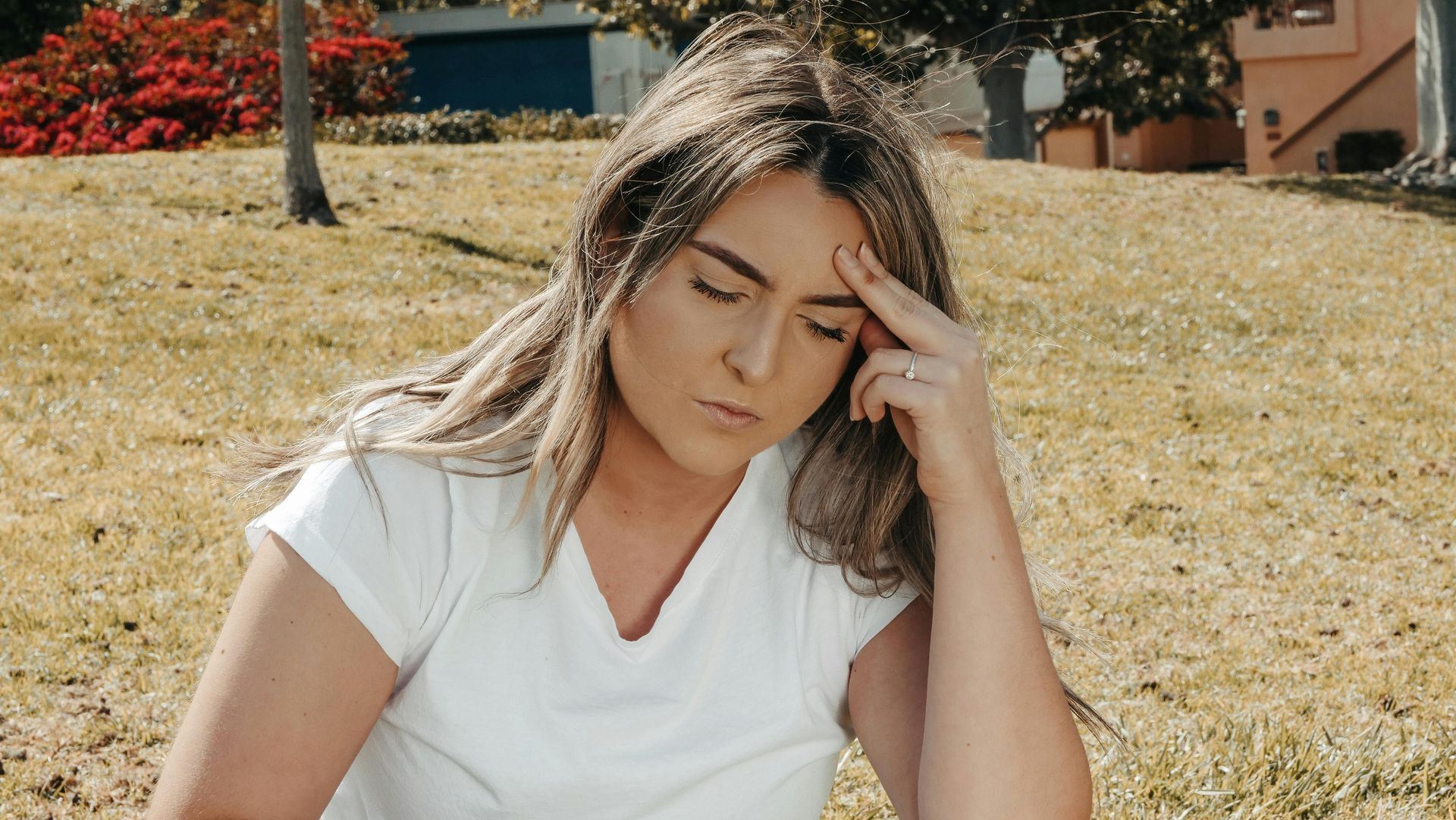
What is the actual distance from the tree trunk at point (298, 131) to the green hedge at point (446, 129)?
6.54 meters

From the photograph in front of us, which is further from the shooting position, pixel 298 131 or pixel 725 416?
pixel 298 131

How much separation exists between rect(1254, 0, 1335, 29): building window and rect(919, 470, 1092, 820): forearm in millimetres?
26290

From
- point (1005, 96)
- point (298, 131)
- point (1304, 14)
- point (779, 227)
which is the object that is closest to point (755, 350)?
point (779, 227)

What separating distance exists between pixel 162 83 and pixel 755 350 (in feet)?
60.0

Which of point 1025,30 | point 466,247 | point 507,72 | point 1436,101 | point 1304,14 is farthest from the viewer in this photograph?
point 507,72

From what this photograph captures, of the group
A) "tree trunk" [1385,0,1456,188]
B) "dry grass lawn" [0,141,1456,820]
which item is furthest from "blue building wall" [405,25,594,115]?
"tree trunk" [1385,0,1456,188]

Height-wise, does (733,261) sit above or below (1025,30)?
below

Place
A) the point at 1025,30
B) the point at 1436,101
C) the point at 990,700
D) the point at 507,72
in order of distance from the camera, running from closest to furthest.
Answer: the point at 990,700, the point at 1436,101, the point at 1025,30, the point at 507,72

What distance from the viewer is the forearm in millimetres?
2250

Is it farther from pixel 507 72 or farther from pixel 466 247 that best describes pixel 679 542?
pixel 507 72

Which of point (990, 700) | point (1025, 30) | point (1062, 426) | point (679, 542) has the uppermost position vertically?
point (1025, 30)

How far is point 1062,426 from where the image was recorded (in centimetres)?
700

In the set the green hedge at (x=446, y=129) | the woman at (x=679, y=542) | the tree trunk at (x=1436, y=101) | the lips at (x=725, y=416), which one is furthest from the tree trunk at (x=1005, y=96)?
the lips at (x=725, y=416)

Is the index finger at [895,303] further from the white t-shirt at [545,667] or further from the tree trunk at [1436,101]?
the tree trunk at [1436,101]
